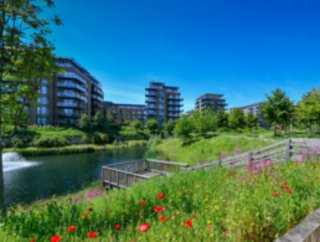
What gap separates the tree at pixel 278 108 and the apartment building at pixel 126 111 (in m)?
55.6

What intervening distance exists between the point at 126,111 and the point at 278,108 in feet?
201

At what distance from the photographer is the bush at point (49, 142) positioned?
29797 millimetres

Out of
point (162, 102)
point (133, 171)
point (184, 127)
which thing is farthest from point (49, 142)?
point (162, 102)

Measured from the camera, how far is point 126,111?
76.2 metres

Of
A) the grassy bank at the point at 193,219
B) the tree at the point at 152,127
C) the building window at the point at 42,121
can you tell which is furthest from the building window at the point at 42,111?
the grassy bank at the point at 193,219

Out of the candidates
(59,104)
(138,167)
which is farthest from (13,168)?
(59,104)

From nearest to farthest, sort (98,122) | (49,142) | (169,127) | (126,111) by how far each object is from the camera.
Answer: (49,142) < (98,122) < (169,127) < (126,111)

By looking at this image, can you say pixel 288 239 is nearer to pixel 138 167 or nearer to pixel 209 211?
pixel 209 211

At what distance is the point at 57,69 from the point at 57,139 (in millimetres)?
33087

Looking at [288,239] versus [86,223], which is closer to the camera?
[288,239]

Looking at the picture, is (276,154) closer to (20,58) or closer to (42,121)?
(20,58)

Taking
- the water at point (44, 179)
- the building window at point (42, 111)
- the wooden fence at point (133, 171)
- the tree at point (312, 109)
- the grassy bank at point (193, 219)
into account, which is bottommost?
the water at point (44, 179)

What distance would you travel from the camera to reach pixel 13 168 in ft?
62.7

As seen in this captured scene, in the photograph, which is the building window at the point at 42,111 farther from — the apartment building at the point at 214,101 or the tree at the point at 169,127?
the apartment building at the point at 214,101
